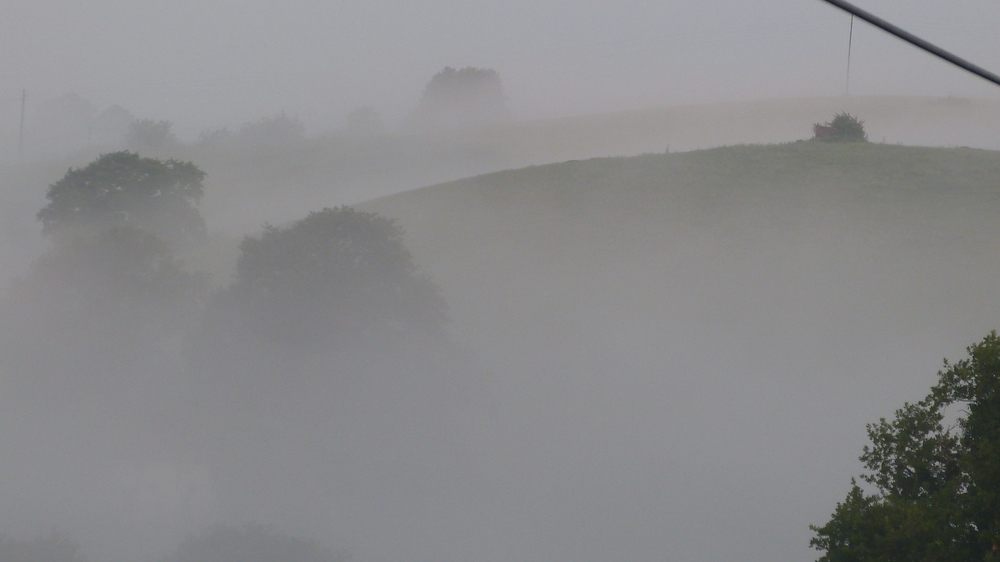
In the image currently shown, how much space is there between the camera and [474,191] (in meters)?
79.9

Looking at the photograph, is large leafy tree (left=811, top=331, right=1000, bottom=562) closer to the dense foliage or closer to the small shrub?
the dense foliage

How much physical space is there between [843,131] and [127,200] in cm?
7144

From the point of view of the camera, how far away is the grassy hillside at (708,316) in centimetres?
4781

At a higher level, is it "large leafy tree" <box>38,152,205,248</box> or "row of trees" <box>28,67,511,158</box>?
"row of trees" <box>28,67,511,158</box>

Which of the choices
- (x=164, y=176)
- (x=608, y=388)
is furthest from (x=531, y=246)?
(x=164, y=176)

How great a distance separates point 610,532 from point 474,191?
41875 mm

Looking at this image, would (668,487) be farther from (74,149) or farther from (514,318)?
(74,149)

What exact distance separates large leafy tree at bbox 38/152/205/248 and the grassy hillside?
20.7 metres

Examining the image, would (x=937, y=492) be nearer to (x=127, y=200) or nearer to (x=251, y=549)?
(x=251, y=549)

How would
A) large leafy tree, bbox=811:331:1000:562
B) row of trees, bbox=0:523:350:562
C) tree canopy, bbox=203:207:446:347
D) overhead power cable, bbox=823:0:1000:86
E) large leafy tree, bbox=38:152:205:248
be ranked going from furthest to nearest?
1. large leafy tree, bbox=38:152:205:248
2. tree canopy, bbox=203:207:446:347
3. row of trees, bbox=0:523:350:562
4. large leafy tree, bbox=811:331:1000:562
5. overhead power cable, bbox=823:0:1000:86

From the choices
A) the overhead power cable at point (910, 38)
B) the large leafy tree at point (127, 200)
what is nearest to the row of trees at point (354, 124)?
the large leafy tree at point (127, 200)

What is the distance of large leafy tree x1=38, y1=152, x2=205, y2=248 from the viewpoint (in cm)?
7988

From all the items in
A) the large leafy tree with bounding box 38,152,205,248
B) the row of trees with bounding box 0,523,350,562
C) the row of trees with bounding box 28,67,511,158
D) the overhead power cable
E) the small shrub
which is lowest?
the overhead power cable

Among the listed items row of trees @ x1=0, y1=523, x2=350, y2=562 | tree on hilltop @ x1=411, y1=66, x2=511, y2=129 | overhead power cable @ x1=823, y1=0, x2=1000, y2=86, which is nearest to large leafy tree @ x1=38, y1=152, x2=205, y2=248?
row of trees @ x1=0, y1=523, x2=350, y2=562
